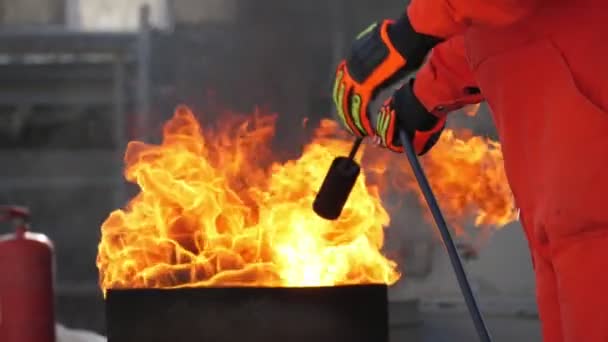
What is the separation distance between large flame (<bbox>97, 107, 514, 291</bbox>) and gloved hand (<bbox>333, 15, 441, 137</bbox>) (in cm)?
60

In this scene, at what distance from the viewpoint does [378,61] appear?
1.52 meters

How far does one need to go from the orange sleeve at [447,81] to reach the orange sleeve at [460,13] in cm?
31

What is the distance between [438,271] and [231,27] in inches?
70.6

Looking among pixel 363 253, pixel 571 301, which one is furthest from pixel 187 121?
pixel 571 301

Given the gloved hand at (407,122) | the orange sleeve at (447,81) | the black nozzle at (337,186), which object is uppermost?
the orange sleeve at (447,81)

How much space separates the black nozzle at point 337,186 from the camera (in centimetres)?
205

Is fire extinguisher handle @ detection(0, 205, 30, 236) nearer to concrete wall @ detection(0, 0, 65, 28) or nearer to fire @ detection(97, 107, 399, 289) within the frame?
fire @ detection(97, 107, 399, 289)

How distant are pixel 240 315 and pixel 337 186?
322 mm

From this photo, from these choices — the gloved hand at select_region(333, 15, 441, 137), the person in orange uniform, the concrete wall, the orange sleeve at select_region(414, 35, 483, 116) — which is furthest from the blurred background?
the person in orange uniform

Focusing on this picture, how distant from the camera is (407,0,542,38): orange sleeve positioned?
51.2 inches

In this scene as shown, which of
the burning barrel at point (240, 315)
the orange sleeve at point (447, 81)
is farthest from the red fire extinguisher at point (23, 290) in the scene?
the orange sleeve at point (447, 81)

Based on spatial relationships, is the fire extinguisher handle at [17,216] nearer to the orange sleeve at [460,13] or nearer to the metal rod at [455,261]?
the metal rod at [455,261]

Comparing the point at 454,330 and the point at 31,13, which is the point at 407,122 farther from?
the point at 31,13

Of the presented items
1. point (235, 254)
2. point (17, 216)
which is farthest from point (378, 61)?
point (17, 216)
